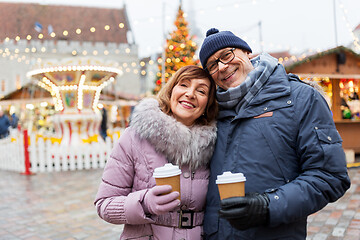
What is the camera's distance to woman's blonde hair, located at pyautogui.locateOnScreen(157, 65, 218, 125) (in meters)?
1.88

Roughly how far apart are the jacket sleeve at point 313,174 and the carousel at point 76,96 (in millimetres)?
9219

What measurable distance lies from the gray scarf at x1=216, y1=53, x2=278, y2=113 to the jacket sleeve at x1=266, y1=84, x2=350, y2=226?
0.24 metres

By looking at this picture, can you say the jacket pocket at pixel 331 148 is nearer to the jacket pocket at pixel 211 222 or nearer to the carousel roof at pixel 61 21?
the jacket pocket at pixel 211 222

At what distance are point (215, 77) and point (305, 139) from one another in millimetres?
592

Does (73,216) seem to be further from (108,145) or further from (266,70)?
(108,145)

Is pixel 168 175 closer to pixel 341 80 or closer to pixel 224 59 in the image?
pixel 224 59

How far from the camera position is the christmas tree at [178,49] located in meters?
15.4

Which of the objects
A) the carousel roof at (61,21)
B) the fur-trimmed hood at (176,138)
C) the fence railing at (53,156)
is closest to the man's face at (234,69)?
the fur-trimmed hood at (176,138)

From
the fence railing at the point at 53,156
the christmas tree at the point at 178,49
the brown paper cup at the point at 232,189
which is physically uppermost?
the christmas tree at the point at 178,49

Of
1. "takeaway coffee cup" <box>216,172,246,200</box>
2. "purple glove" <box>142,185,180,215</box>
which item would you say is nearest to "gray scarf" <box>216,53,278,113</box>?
"takeaway coffee cup" <box>216,172,246,200</box>

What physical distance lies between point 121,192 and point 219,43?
91cm

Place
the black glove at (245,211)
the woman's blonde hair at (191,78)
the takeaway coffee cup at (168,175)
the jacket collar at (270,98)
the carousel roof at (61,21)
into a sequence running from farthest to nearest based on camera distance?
the carousel roof at (61,21) → the woman's blonde hair at (191,78) → the jacket collar at (270,98) → the takeaway coffee cup at (168,175) → the black glove at (245,211)

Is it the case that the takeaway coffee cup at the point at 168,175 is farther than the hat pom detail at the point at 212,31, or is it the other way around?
the hat pom detail at the point at 212,31

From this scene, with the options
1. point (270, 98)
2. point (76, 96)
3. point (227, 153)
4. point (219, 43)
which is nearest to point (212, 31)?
point (219, 43)
